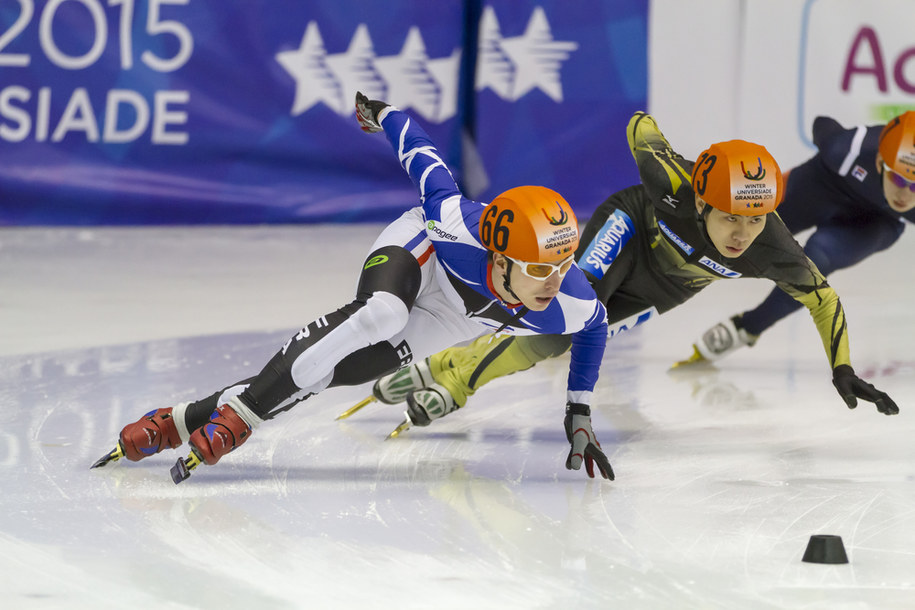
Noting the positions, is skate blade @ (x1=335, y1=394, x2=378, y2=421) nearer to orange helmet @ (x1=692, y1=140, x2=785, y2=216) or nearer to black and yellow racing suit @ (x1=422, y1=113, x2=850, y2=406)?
black and yellow racing suit @ (x1=422, y1=113, x2=850, y2=406)

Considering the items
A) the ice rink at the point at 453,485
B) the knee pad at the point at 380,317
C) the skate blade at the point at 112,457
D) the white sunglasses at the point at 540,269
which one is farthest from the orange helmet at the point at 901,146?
the skate blade at the point at 112,457

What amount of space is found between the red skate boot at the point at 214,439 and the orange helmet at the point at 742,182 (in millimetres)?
1640

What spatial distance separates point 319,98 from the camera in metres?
9.35

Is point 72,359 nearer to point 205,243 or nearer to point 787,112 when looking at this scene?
point 205,243

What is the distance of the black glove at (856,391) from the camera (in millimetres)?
3977

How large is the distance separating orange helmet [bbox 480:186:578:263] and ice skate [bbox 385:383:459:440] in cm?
101

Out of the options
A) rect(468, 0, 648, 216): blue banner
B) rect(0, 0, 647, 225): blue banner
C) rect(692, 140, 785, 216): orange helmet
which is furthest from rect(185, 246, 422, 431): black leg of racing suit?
rect(468, 0, 648, 216): blue banner

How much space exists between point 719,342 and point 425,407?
5.83 ft

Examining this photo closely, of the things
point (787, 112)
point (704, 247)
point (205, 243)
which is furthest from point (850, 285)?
point (205, 243)

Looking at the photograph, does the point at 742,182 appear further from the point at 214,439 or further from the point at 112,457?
the point at 112,457

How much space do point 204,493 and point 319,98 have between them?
20.2 ft

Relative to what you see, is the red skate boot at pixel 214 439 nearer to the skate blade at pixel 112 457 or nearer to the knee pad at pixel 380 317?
the skate blade at pixel 112 457

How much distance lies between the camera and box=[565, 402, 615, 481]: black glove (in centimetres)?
375

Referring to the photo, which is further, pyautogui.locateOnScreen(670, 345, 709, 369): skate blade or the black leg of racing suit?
pyautogui.locateOnScreen(670, 345, 709, 369): skate blade
